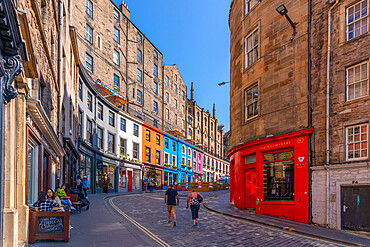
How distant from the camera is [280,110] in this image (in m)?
16.1

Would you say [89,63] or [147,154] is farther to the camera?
[147,154]

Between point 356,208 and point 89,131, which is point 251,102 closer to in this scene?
point 356,208

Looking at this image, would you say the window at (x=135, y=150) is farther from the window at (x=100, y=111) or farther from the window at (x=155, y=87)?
the window at (x=155, y=87)

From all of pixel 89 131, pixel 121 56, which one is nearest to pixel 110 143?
pixel 89 131

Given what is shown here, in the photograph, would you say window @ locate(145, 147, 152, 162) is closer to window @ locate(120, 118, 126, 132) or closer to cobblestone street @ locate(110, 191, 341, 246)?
window @ locate(120, 118, 126, 132)

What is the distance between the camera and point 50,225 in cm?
866

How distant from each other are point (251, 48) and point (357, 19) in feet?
22.5

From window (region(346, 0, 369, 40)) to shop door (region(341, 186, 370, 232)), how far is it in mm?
6267

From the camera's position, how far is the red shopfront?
1454 cm

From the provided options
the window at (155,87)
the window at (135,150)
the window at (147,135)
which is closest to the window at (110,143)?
the window at (135,150)

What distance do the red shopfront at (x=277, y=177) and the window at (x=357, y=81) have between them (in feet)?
7.85

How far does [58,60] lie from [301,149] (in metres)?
13.4

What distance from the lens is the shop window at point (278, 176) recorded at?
15.4m

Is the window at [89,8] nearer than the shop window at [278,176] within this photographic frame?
No
